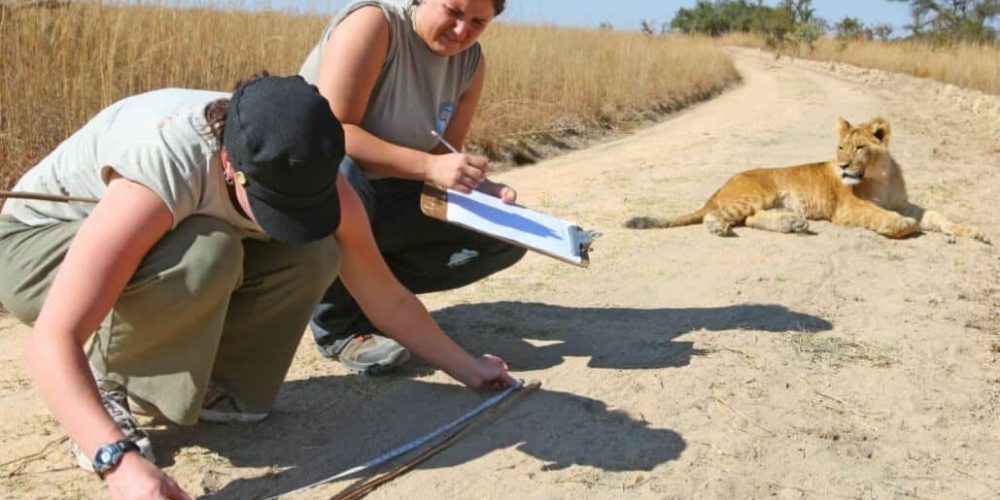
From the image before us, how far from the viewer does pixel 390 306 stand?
10.4 ft

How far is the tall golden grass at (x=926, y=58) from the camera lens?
20.1m

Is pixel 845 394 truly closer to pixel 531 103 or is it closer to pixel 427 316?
pixel 427 316

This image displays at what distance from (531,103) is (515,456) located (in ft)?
26.6

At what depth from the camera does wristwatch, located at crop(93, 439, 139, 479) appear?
2100 millimetres

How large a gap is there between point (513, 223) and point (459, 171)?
0.75ft

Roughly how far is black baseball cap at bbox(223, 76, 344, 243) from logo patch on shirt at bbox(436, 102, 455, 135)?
126 centimetres

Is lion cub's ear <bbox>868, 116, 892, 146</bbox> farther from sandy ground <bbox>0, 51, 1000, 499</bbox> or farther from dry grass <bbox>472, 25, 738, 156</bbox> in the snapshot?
dry grass <bbox>472, 25, 738, 156</bbox>

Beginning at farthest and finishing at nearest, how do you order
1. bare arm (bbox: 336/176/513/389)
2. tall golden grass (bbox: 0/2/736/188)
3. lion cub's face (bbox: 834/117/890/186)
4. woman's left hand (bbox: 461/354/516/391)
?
lion cub's face (bbox: 834/117/890/186)
tall golden grass (bbox: 0/2/736/188)
woman's left hand (bbox: 461/354/516/391)
bare arm (bbox: 336/176/513/389)

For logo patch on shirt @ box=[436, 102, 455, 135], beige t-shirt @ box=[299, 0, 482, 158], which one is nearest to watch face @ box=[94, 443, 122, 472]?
beige t-shirt @ box=[299, 0, 482, 158]

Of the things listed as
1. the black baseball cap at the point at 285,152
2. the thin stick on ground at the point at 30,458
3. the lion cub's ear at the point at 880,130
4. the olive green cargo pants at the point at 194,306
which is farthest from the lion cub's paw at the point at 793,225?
the thin stick on ground at the point at 30,458

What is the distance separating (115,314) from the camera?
8.43 feet

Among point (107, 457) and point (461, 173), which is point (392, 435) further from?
point (107, 457)

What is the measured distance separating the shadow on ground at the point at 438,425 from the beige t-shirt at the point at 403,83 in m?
0.82

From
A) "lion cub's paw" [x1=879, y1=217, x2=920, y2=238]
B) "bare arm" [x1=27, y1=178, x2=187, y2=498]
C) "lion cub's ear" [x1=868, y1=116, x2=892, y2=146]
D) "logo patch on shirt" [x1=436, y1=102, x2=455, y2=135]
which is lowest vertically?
"lion cub's paw" [x1=879, y1=217, x2=920, y2=238]
